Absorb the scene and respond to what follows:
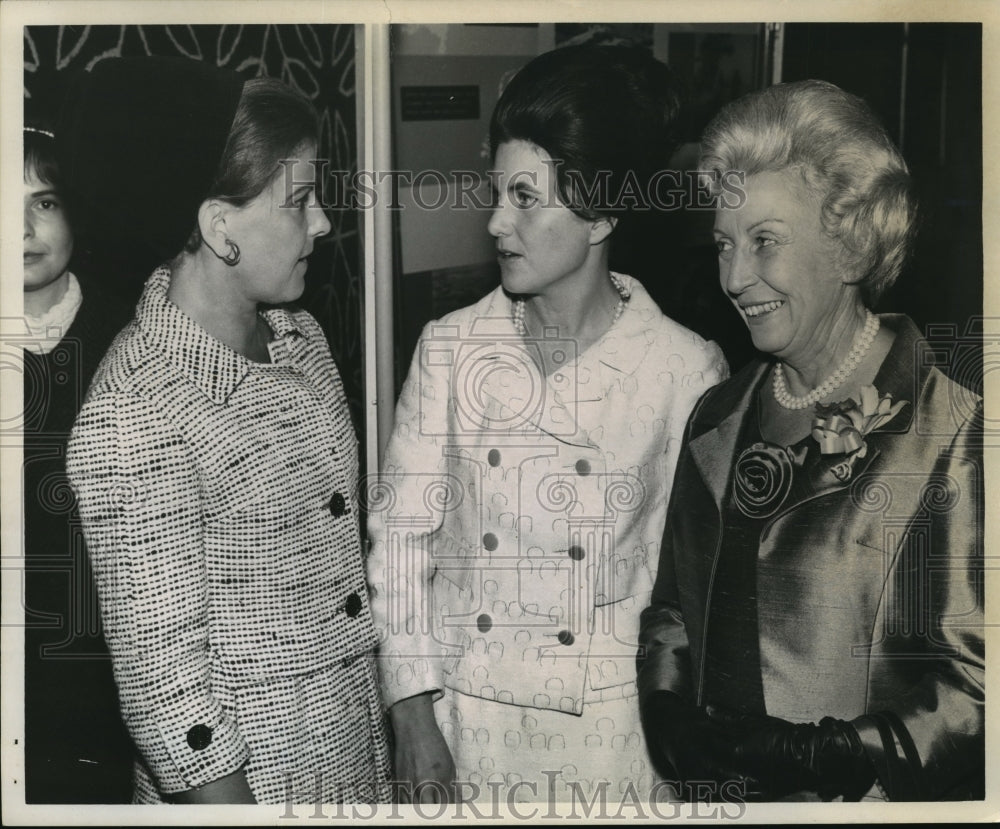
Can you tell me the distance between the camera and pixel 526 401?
81.7 inches

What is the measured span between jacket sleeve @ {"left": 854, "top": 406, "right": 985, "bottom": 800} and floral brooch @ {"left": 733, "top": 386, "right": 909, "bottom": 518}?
0.55ft

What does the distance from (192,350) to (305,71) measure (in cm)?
57

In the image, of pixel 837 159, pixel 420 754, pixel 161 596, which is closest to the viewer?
pixel 161 596

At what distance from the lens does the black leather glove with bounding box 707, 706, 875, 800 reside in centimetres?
203

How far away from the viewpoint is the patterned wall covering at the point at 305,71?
2051mm

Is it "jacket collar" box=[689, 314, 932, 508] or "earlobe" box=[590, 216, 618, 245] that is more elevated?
"earlobe" box=[590, 216, 618, 245]

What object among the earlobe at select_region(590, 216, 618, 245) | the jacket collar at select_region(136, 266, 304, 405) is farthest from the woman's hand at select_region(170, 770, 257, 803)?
the earlobe at select_region(590, 216, 618, 245)

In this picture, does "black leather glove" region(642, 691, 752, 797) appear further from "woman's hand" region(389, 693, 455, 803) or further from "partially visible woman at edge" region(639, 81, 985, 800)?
"woman's hand" region(389, 693, 455, 803)

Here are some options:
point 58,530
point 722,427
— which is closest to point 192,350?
point 58,530

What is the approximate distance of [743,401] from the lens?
6.75 feet

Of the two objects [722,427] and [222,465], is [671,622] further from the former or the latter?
[222,465]

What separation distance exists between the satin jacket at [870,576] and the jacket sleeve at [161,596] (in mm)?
807

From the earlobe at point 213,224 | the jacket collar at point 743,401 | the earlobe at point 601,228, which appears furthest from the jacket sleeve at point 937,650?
the earlobe at point 213,224

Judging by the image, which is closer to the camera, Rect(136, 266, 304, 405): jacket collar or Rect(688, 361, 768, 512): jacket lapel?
Rect(136, 266, 304, 405): jacket collar
